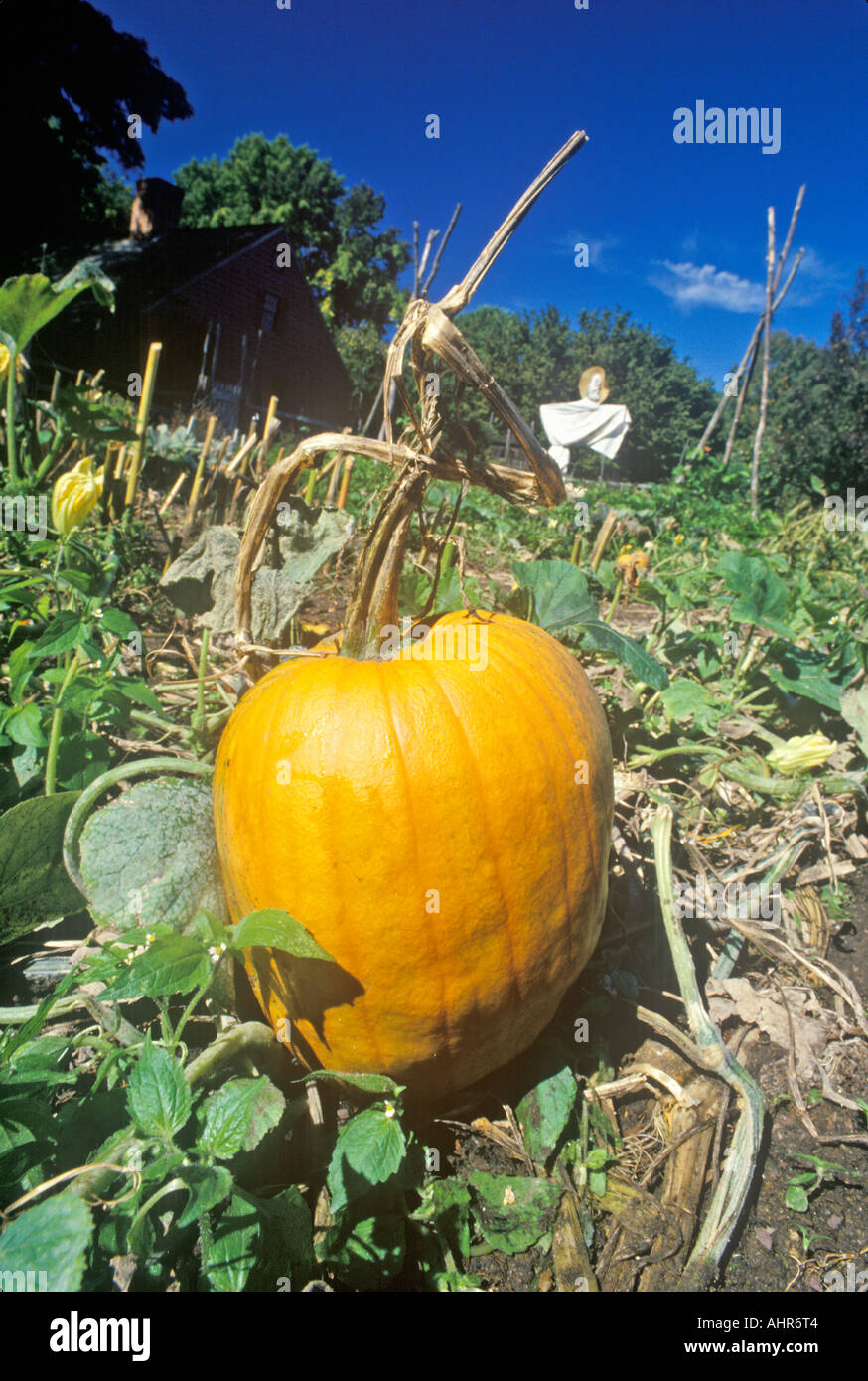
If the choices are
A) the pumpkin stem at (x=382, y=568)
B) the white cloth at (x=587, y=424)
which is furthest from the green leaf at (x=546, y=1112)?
the white cloth at (x=587, y=424)

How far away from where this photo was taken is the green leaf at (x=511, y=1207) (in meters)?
1.05

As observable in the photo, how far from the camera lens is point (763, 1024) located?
149cm

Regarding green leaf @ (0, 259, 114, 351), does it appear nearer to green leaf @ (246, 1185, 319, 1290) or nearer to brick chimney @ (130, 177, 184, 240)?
green leaf @ (246, 1185, 319, 1290)

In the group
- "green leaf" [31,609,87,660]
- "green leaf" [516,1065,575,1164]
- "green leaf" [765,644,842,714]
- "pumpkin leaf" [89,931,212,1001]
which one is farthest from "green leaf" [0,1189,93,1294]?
"green leaf" [765,644,842,714]

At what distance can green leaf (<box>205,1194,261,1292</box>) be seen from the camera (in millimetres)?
784

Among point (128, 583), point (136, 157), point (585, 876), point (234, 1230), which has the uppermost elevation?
point (136, 157)

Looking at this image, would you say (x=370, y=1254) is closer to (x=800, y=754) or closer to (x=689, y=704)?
(x=689, y=704)

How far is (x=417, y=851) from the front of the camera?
104 centimetres

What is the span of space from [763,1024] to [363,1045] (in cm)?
92

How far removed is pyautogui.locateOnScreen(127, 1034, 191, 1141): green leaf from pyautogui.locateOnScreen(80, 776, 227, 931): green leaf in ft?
1.20

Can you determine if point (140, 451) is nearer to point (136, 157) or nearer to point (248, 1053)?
point (248, 1053)

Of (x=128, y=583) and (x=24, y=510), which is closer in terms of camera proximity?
(x=24, y=510)

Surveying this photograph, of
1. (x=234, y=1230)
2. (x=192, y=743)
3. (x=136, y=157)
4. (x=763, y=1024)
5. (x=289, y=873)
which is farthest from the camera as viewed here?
(x=136, y=157)

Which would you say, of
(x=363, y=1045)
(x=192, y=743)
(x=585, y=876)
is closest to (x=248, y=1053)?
(x=363, y=1045)
